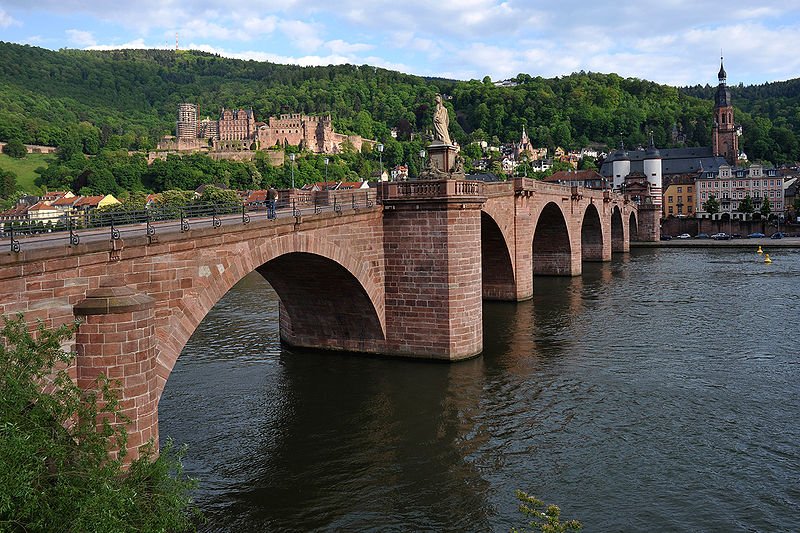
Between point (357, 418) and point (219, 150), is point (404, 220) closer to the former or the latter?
point (357, 418)

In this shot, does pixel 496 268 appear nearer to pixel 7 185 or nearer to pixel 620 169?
pixel 620 169

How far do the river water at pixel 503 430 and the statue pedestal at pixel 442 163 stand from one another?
287 inches

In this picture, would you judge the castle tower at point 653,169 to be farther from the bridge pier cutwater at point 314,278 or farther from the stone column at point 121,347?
the stone column at point 121,347

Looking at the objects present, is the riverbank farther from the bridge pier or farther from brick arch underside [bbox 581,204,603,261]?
the bridge pier

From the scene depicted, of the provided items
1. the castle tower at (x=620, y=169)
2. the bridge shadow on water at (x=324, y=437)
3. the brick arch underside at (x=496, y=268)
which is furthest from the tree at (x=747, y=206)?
the bridge shadow on water at (x=324, y=437)

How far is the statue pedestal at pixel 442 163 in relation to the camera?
2825 centimetres

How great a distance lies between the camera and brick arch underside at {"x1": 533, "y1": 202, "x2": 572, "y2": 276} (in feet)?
184

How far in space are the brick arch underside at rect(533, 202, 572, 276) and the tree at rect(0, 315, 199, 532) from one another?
47.5 metres

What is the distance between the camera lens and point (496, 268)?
141ft

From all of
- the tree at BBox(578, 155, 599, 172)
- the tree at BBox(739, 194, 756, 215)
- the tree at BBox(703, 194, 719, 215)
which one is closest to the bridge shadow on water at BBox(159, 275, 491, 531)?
the tree at BBox(739, 194, 756, 215)

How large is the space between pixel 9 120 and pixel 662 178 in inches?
5467

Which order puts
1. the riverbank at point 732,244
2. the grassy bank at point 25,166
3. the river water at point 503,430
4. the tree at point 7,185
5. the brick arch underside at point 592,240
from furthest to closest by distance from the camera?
the grassy bank at point 25,166, the tree at point 7,185, the riverbank at point 732,244, the brick arch underside at point 592,240, the river water at point 503,430

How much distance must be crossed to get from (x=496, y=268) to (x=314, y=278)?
18647 mm

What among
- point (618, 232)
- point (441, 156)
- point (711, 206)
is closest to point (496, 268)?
point (441, 156)
